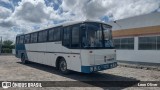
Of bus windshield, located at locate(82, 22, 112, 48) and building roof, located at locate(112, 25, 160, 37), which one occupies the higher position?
building roof, located at locate(112, 25, 160, 37)

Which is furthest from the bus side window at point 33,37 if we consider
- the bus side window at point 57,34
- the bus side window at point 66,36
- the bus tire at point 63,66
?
the bus side window at point 66,36

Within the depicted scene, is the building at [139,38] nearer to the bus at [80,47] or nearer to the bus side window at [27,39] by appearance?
the bus at [80,47]

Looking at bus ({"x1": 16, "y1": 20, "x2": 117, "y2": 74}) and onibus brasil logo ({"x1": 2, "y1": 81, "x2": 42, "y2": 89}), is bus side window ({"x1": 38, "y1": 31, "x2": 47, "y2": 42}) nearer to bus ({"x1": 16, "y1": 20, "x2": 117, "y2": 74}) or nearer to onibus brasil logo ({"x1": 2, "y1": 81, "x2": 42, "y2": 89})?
bus ({"x1": 16, "y1": 20, "x2": 117, "y2": 74})

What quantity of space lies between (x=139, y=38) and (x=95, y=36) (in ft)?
36.5

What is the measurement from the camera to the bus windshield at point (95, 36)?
9.75m

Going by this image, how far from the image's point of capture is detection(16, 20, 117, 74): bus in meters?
9.73

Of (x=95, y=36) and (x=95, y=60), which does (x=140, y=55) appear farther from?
(x=95, y=60)

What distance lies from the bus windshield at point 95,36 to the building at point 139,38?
29.4ft

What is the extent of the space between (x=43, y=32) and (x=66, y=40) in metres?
4.07

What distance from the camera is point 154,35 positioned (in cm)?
1797

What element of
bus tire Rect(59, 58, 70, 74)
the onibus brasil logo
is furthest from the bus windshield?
the onibus brasil logo

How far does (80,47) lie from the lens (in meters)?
9.89

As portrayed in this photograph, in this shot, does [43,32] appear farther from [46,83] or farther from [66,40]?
[46,83]

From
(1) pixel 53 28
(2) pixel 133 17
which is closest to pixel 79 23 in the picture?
(1) pixel 53 28
